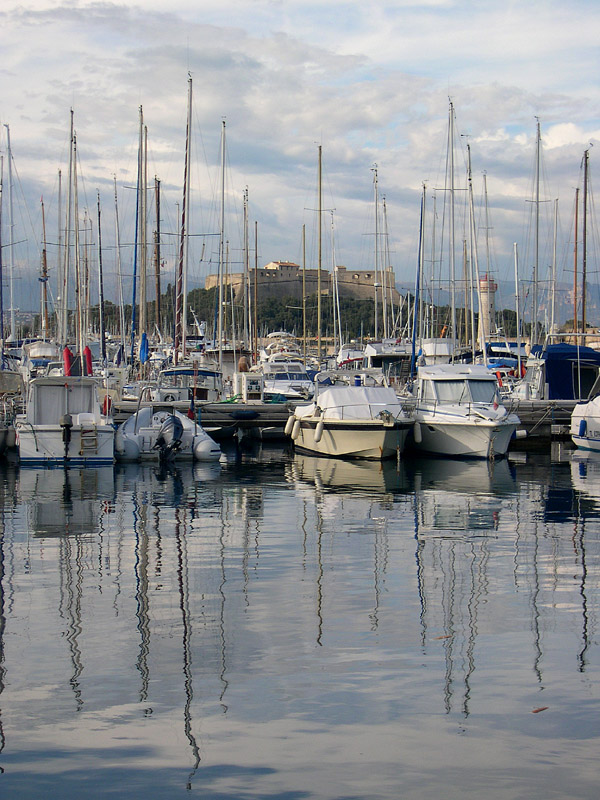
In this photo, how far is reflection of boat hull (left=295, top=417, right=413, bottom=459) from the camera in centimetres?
2500

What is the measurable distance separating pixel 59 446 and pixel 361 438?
798 centimetres

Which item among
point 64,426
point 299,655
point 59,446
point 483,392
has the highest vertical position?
point 483,392

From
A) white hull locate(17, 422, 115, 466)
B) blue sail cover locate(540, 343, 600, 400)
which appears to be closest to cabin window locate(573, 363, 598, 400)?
blue sail cover locate(540, 343, 600, 400)

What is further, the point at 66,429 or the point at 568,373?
the point at 568,373

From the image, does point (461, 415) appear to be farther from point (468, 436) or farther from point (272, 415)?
point (272, 415)

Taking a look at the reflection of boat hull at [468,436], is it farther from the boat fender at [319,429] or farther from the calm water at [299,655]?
the calm water at [299,655]

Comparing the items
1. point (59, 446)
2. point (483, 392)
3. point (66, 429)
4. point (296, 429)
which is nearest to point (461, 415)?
point (483, 392)

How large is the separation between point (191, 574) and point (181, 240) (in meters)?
21.3

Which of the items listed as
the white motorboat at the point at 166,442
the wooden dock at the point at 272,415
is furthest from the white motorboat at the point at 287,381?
the white motorboat at the point at 166,442

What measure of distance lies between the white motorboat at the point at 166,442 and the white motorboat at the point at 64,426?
3.99ft

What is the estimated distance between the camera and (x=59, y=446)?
910 inches

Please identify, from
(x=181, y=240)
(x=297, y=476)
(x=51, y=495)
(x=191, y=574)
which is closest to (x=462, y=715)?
(x=191, y=574)

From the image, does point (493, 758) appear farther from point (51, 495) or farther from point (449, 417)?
point (449, 417)

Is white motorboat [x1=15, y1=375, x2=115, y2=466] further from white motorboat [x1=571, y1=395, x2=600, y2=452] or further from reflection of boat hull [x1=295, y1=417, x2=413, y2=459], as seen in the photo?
white motorboat [x1=571, y1=395, x2=600, y2=452]
